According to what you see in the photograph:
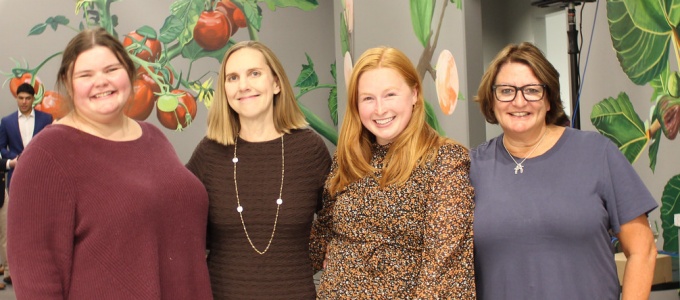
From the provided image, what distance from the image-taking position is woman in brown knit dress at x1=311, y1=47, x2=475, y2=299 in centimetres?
198

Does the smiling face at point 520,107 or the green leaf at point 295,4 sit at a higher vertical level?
the green leaf at point 295,4

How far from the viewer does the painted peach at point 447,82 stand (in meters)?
4.87

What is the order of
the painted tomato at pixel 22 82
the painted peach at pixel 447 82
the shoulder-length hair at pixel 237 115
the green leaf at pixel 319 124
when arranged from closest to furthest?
the shoulder-length hair at pixel 237 115 → the painted peach at pixel 447 82 → the painted tomato at pixel 22 82 → the green leaf at pixel 319 124

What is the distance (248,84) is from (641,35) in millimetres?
1923

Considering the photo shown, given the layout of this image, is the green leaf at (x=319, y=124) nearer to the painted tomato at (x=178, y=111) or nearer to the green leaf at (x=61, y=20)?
the painted tomato at (x=178, y=111)

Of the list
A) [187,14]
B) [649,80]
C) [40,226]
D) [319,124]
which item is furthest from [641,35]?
[187,14]

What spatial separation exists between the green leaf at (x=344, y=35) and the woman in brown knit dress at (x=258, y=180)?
5040 mm

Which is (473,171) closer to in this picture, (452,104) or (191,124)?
(452,104)

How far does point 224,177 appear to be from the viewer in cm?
236

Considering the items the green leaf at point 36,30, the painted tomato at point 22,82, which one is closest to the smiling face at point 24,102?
the painted tomato at point 22,82

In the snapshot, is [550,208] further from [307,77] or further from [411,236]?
[307,77]

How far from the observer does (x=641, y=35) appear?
130 inches

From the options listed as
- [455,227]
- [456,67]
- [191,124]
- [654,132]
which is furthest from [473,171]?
[191,124]

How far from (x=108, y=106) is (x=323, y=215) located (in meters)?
0.74
